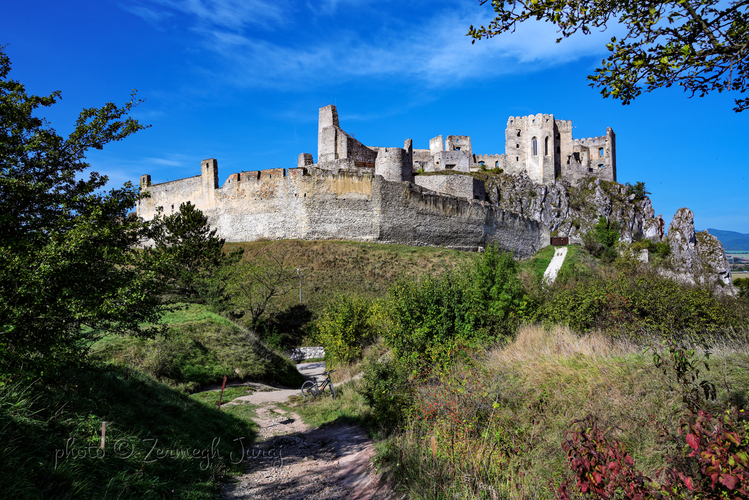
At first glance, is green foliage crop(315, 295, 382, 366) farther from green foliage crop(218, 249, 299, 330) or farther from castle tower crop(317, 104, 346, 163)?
castle tower crop(317, 104, 346, 163)

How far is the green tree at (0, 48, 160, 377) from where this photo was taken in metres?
4.77

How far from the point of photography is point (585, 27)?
515cm

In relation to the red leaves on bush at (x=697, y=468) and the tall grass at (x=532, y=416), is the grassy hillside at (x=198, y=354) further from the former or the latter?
the red leaves on bush at (x=697, y=468)

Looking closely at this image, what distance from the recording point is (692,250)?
45.2 m

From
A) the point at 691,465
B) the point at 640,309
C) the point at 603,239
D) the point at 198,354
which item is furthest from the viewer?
the point at 603,239

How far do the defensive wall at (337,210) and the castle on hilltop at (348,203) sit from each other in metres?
0.09

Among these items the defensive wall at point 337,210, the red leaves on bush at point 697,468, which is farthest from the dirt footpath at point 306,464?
the defensive wall at point 337,210

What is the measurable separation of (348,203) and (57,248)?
104 ft

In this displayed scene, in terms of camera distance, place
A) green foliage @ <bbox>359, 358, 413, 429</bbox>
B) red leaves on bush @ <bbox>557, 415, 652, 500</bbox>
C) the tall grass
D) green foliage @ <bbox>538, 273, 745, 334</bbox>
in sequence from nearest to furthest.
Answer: red leaves on bush @ <bbox>557, 415, 652, 500</bbox>
the tall grass
green foliage @ <bbox>359, 358, 413, 429</bbox>
green foliage @ <bbox>538, 273, 745, 334</bbox>

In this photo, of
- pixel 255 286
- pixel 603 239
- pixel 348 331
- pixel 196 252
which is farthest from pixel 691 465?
pixel 603 239

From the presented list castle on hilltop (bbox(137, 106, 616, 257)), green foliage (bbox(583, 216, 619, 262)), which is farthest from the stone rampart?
green foliage (bbox(583, 216, 619, 262))

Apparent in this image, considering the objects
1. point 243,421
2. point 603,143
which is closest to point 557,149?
point 603,143

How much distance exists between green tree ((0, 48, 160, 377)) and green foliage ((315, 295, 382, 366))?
12628 millimetres

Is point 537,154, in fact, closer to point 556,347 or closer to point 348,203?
point 348,203
